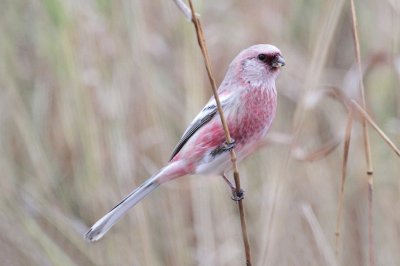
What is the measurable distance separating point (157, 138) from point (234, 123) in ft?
2.56

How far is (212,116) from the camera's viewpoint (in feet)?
4.75

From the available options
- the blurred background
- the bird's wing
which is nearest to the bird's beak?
the bird's wing

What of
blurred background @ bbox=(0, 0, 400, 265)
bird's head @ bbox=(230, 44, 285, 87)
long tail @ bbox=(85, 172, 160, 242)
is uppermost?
bird's head @ bbox=(230, 44, 285, 87)

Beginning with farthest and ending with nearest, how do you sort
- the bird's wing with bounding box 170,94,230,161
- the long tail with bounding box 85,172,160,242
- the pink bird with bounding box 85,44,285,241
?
the bird's wing with bounding box 170,94,230,161
the pink bird with bounding box 85,44,285,241
the long tail with bounding box 85,172,160,242

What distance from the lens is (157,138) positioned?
2.13 metres

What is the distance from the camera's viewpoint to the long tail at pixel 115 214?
1.04 m

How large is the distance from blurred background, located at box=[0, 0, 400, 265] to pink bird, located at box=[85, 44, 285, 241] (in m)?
0.41

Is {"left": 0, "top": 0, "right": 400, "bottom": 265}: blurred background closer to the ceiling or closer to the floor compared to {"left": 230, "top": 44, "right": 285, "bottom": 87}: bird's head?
closer to the floor

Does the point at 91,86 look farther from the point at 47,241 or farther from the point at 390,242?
the point at 390,242

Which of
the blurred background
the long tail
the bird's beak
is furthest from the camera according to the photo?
the blurred background

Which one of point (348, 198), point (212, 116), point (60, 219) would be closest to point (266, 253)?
point (212, 116)

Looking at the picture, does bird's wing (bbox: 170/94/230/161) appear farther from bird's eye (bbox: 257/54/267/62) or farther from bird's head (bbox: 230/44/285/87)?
bird's eye (bbox: 257/54/267/62)

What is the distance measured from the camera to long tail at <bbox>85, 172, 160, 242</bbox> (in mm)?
1043

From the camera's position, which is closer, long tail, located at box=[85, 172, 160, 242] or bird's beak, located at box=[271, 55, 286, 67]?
long tail, located at box=[85, 172, 160, 242]
